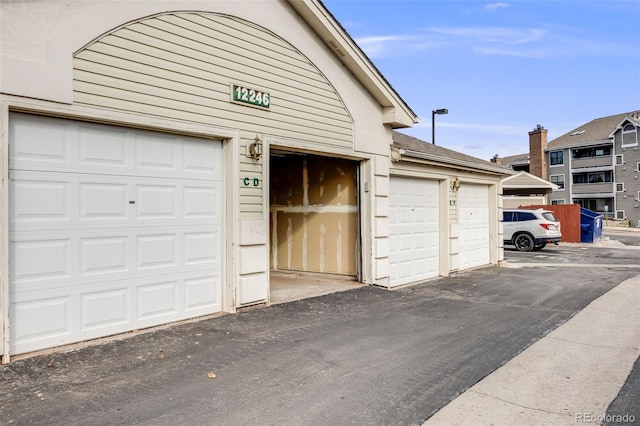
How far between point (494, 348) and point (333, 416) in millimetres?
2704

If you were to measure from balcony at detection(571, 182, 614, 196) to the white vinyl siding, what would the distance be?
1706 inches

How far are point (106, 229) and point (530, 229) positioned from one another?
688 inches

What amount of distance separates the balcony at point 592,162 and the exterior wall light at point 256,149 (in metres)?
44.8

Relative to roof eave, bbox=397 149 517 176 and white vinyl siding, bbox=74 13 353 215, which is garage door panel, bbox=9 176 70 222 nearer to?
white vinyl siding, bbox=74 13 353 215

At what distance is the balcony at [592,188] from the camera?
4250 cm

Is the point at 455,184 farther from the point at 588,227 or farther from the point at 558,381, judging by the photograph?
the point at 588,227

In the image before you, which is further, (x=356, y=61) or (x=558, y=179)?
(x=558, y=179)

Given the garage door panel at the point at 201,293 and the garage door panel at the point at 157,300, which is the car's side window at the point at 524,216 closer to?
the garage door panel at the point at 201,293

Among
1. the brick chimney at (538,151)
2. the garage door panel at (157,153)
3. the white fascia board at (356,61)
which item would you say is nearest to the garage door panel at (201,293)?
the garage door panel at (157,153)

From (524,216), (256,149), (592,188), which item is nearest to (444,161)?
(256,149)

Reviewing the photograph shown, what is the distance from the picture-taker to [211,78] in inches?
254

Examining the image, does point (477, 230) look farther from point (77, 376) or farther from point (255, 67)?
point (77, 376)

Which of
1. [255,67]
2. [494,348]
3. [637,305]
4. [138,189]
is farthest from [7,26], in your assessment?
[637,305]

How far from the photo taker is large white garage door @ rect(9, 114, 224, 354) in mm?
4855
